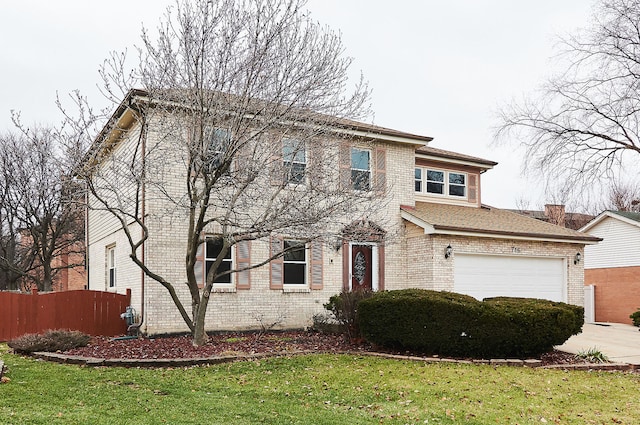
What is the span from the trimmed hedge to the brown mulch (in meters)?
0.41

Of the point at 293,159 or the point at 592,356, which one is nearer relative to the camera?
the point at 592,356

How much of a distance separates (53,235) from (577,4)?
25.9 m

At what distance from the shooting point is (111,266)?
1797cm

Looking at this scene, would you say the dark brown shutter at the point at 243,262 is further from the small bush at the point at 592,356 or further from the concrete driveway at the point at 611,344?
the small bush at the point at 592,356

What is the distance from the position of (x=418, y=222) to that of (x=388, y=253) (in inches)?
52.4

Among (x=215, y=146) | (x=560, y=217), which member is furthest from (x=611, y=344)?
(x=560, y=217)

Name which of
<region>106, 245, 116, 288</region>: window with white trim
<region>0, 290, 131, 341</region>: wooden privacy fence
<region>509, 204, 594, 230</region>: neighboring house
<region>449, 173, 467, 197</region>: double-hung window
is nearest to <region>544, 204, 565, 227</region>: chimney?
<region>509, 204, 594, 230</region>: neighboring house

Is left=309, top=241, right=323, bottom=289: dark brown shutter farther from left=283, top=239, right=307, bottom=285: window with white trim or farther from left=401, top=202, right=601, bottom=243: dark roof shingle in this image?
left=401, top=202, right=601, bottom=243: dark roof shingle

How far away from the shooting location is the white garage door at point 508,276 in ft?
56.6

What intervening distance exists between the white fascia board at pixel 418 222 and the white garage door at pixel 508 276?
139cm

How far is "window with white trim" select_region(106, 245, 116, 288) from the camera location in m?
17.6

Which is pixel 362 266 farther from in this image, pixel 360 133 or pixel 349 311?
pixel 349 311

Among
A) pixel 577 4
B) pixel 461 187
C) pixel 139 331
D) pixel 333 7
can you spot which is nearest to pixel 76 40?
pixel 333 7

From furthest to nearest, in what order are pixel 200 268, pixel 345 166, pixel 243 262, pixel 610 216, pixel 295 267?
pixel 610 216 < pixel 295 267 < pixel 243 262 < pixel 200 268 < pixel 345 166
